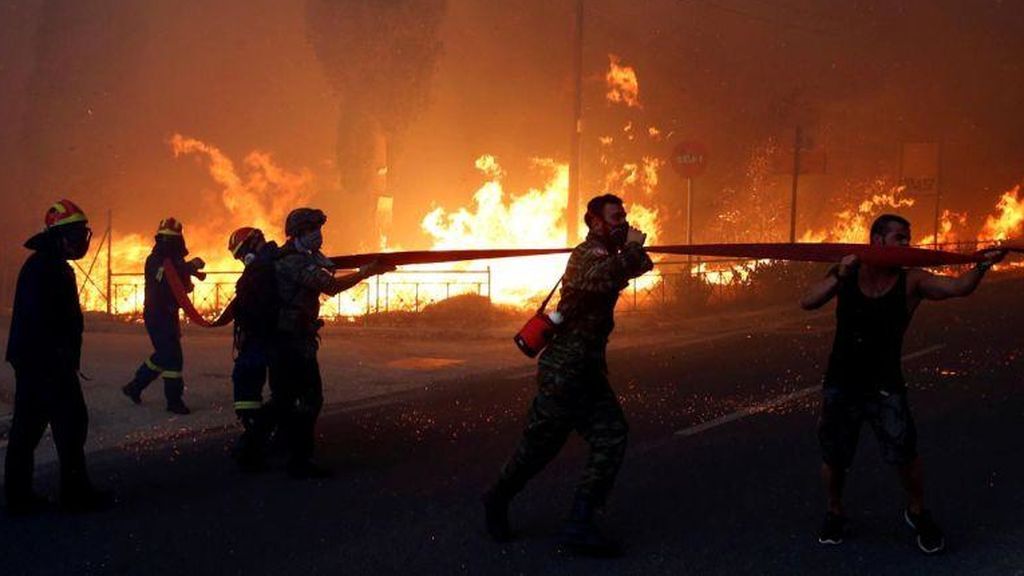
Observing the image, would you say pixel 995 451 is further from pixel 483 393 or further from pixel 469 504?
pixel 483 393

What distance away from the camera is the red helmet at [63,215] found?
6.12 meters

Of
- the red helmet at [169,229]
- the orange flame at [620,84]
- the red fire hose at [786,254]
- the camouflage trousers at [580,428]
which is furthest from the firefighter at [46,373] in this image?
the orange flame at [620,84]

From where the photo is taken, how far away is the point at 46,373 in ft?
19.7

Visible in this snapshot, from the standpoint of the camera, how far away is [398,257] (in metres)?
6.83

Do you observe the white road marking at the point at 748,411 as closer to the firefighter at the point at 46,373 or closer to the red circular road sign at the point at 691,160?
the firefighter at the point at 46,373

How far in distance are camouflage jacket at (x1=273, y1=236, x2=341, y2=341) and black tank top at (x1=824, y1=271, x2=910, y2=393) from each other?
3.06m

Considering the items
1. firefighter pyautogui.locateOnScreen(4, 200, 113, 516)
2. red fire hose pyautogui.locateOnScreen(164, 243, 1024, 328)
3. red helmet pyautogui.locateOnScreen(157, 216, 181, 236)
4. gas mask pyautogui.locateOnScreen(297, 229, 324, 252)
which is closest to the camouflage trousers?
red fire hose pyautogui.locateOnScreen(164, 243, 1024, 328)

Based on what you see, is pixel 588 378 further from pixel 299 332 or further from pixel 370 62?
pixel 370 62

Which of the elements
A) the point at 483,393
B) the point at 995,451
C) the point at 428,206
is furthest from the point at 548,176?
the point at 995,451

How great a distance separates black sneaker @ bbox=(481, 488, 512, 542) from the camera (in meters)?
5.39

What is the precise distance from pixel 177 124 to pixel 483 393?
2030 centimetres

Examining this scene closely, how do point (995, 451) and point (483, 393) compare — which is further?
point (483, 393)

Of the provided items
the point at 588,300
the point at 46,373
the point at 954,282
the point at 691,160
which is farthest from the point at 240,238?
the point at 691,160

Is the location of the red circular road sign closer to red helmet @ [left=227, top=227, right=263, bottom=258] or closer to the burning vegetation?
the burning vegetation
